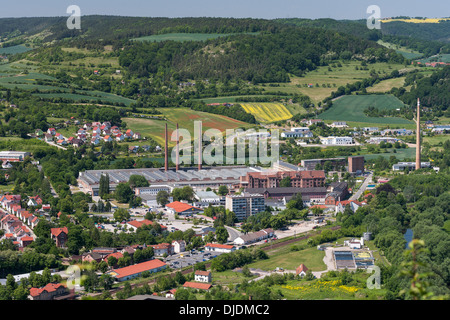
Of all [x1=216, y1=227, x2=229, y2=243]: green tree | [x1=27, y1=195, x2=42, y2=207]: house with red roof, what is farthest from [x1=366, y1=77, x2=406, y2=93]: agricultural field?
[x1=216, y1=227, x2=229, y2=243]: green tree

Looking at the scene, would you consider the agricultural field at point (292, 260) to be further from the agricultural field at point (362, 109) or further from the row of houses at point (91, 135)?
the agricultural field at point (362, 109)

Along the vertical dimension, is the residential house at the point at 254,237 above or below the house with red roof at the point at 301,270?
below

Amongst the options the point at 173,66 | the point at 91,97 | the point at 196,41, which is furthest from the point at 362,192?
the point at 196,41

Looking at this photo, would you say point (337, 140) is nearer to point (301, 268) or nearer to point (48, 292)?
point (301, 268)

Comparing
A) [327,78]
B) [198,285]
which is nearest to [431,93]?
[327,78]

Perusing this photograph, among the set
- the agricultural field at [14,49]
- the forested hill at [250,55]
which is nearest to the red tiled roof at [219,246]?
the forested hill at [250,55]

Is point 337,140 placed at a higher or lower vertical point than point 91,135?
lower

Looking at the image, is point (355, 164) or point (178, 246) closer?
point (178, 246)
